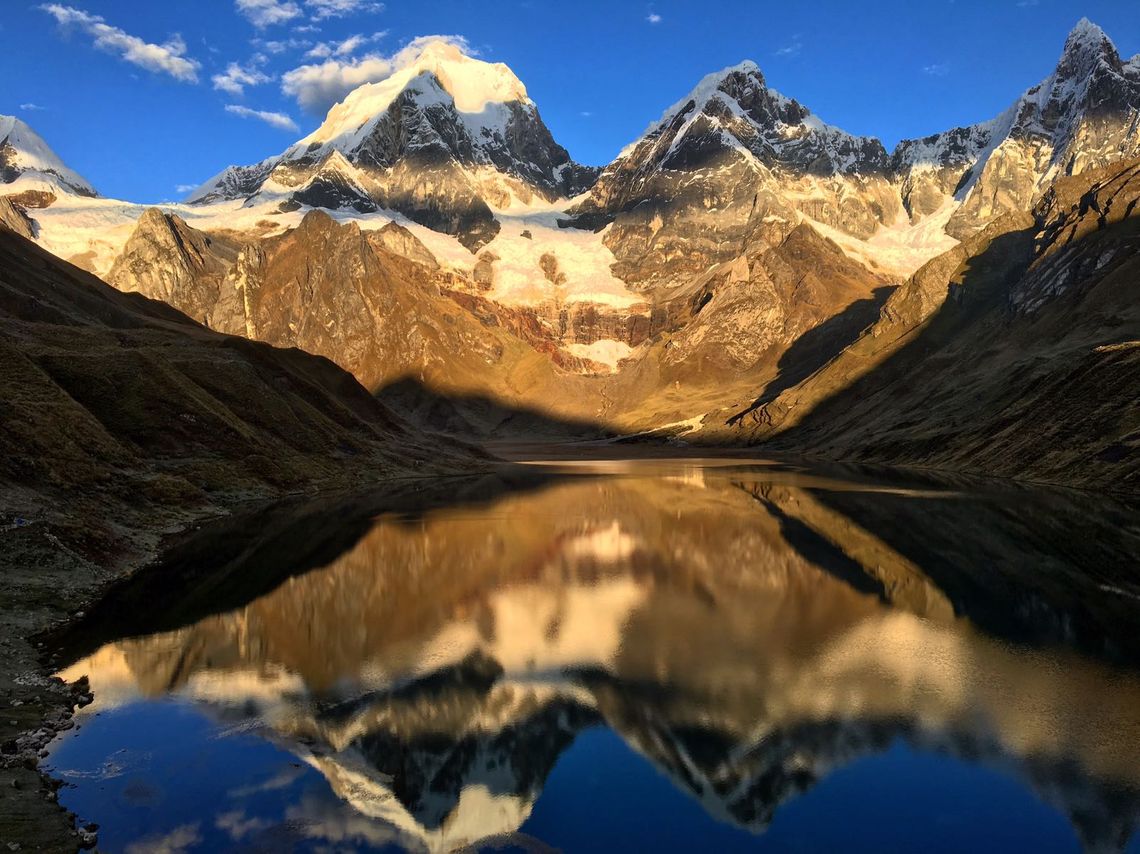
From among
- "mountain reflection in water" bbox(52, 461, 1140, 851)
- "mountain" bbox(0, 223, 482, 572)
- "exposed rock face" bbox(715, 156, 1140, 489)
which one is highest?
"exposed rock face" bbox(715, 156, 1140, 489)

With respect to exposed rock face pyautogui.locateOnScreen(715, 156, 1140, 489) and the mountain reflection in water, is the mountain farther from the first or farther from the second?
exposed rock face pyautogui.locateOnScreen(715, 156, 1140, 489)

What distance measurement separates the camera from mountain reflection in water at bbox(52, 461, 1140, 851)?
19.8 m

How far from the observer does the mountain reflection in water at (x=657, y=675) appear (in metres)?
19.8

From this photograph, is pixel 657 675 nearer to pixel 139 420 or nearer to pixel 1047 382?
pixel 139 420

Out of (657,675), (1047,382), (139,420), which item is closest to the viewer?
(657,675)

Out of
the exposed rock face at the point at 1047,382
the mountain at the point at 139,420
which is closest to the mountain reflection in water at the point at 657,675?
the mountain at the point at 139,420

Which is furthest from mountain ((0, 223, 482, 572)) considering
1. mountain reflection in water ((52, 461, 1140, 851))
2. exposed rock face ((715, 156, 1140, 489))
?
exposed rock face ((715, 156, 1140, 489))

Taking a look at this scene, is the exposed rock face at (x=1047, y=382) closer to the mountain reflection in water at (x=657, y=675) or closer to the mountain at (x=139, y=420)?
the mountain reflection in water at (x=657, y=675)

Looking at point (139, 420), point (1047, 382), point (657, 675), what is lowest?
point (657, 675)

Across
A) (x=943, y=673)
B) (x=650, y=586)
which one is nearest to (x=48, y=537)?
(x=650, y=586)

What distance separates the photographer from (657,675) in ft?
94.3

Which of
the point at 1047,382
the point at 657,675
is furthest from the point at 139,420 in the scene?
the point at 1047,382

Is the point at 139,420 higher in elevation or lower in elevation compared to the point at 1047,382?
lower

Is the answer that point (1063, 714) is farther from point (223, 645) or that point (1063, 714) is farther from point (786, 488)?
point (786, 488)
